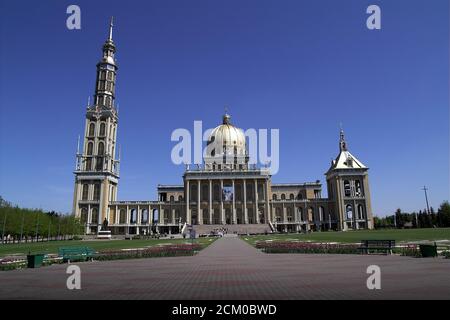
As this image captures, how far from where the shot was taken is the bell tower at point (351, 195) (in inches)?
4510

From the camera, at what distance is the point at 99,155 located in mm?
114875

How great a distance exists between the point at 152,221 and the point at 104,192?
19.9 meters

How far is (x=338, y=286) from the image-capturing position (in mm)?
13000

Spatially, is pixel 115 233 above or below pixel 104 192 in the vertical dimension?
below

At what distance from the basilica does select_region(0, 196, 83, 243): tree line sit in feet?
53.2

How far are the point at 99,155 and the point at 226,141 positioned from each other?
4438 cm

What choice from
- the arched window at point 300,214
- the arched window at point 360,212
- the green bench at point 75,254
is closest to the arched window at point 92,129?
the arched window at point 300,214

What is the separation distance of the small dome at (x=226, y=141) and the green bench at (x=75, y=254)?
103 metres

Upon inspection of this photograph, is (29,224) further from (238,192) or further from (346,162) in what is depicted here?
(346,162)

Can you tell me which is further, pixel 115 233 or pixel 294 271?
pixel 115 233

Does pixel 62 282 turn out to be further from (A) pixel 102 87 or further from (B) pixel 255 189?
(A) pixel 102 87

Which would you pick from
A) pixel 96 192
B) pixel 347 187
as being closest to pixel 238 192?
pixel 347 187
